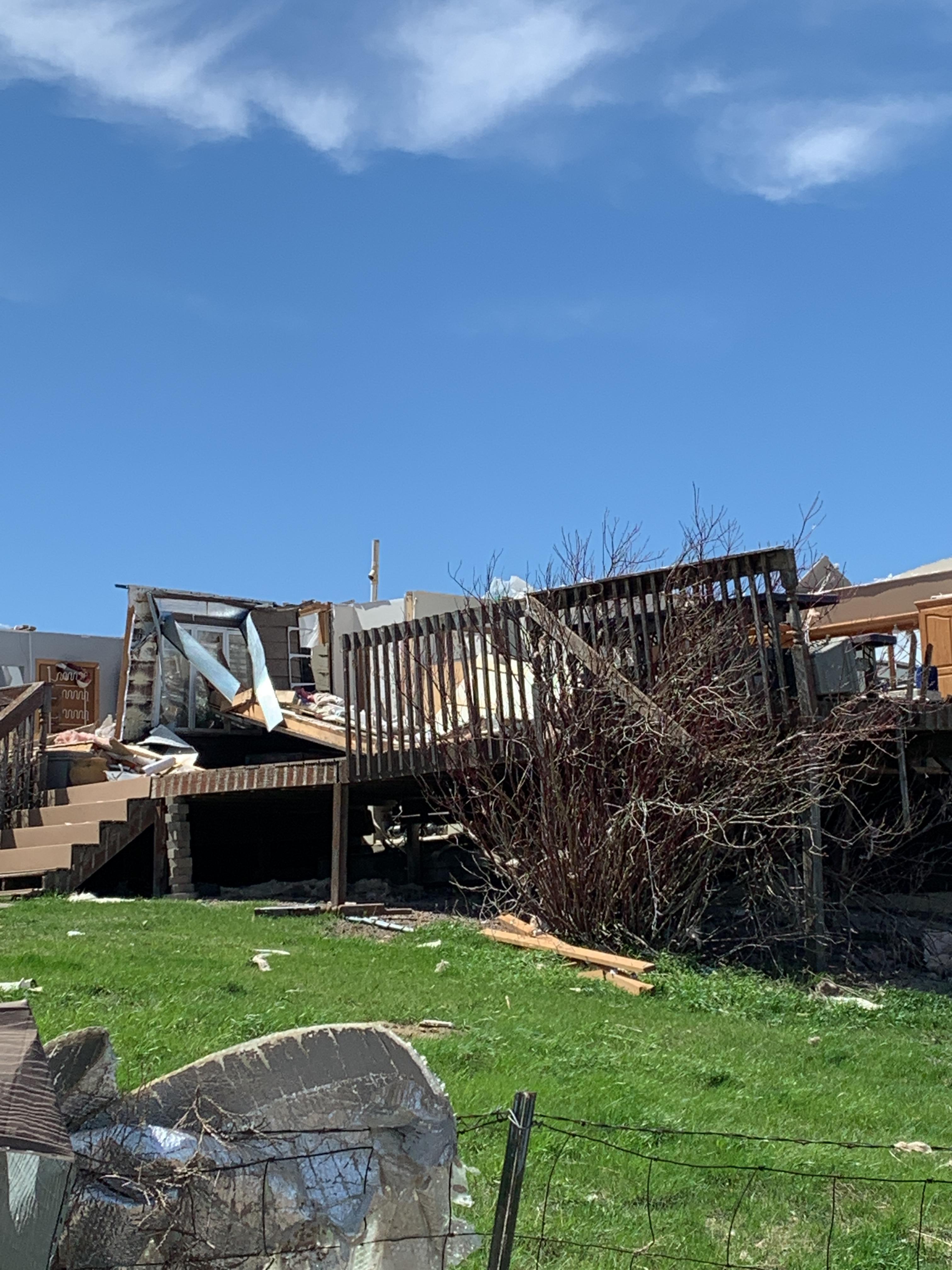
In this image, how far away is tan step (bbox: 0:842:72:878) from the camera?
15.6 metres

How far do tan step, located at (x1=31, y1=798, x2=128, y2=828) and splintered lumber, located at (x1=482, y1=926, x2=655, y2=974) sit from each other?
5835 mm

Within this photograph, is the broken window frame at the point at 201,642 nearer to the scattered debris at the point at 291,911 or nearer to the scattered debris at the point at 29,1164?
the scattered debris at the point at 291,911

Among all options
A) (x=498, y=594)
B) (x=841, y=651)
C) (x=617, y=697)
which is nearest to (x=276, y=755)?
(x=498, y=594)

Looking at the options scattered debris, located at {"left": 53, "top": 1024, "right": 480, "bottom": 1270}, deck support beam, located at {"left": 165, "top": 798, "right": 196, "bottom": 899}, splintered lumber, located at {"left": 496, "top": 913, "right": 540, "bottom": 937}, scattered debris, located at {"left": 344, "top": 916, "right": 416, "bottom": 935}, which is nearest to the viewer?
scattered debris, located at {"left": 53, "top": 1024, "right": 480, "bottom": 1270}

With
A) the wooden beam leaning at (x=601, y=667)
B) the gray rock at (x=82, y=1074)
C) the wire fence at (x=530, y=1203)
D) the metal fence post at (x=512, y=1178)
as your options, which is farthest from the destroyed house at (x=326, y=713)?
the gray rock at (x=82, y=1074)

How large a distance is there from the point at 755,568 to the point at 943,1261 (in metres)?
7.47

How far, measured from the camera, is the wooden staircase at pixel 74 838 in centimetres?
1559

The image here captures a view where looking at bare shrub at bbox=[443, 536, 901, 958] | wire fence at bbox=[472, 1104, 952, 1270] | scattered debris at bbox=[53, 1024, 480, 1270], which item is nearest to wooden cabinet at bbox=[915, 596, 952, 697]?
bare shrub at bbox=[443, 536, 901, 958]

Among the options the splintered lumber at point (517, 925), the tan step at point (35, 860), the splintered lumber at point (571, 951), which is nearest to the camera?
the splintered lumber at point (571, 951)

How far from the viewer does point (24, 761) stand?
1738 centimetres

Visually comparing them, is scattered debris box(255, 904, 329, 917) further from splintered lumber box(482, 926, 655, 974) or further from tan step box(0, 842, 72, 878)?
tan step box(0, 842, 72, 878)

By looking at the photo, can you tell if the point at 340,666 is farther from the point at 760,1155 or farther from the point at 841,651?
the point at 760,1155

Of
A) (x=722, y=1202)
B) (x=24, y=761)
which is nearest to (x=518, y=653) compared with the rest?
(x=722, y=1202)

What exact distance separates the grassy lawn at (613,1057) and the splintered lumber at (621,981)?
0.12 m
